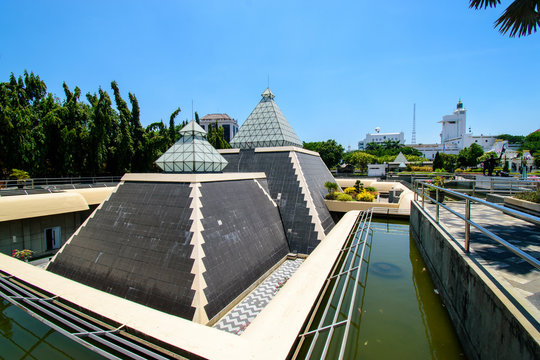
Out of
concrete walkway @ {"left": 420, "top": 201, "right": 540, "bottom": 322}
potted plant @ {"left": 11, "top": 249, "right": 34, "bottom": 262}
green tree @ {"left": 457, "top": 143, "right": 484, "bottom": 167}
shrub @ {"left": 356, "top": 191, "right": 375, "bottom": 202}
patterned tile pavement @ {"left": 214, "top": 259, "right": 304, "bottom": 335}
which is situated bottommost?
patterned tile pavement @ {"left": 214, "top": 259, "right": 304, "bottom": 335}

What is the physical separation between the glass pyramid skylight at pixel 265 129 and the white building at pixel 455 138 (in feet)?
431

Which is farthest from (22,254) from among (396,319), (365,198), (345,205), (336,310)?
(365,198)

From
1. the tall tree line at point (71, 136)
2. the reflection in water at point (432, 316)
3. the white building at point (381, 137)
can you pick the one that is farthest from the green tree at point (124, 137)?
the white building at point (381, 137)

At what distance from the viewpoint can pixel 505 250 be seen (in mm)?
6832

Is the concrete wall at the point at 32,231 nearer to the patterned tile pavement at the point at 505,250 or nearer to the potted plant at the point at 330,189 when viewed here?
the potted plant at the point at 330,189

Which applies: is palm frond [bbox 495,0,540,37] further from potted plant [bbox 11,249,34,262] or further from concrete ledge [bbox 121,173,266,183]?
potted plant [bbox 11,249,34,262]

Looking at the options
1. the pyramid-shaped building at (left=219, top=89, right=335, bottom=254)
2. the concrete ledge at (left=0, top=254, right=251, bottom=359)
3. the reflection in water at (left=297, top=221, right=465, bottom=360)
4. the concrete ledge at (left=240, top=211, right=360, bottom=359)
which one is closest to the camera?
the concrete ledge at (left=240, top=211, right=360, bottom=359)

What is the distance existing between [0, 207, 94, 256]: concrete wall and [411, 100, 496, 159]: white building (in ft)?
482

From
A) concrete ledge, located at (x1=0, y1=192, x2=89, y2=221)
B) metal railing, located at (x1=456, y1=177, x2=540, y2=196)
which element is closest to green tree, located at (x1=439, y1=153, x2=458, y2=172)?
metal railing, located at (x1=456, y1=177, x2=540, y2=196)

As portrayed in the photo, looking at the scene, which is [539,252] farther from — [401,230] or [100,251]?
[100,251]

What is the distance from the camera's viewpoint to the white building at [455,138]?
12852 cm

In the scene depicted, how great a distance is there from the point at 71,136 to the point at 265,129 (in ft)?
68.9

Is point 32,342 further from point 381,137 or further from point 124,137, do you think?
point 381,137

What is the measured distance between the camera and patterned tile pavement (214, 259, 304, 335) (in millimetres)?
8578
